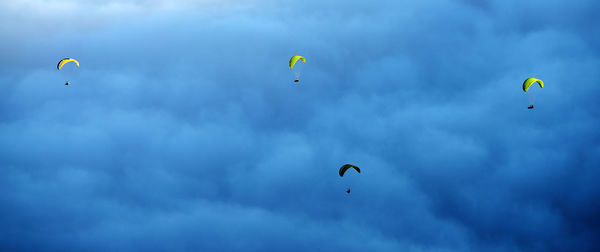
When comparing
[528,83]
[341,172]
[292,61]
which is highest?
[292,61]

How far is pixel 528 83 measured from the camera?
8669cm

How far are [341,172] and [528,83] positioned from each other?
102 feet

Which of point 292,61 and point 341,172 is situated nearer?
point 341,172

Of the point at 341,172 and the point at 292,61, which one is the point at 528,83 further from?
the point at 292,61

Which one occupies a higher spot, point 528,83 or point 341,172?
point 528,83

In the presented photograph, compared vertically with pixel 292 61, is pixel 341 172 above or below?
below

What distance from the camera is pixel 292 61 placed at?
315ft

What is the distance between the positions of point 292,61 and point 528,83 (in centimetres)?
3694

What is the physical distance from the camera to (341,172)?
8656 centimetres

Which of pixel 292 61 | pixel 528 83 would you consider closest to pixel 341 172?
pixel 292 61

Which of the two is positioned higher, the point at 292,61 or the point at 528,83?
the point at 292,61

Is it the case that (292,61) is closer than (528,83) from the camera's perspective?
No

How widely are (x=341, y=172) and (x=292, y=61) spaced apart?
2139 cm
